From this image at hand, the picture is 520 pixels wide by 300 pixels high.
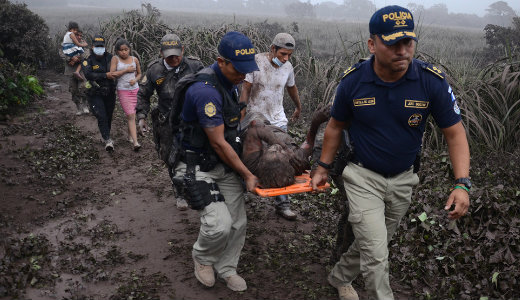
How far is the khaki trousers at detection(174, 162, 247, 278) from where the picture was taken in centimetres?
345

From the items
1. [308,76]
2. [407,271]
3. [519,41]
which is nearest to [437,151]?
[407,271]

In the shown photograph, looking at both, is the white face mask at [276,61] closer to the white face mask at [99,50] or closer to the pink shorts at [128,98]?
the pink shorts at [128,98]

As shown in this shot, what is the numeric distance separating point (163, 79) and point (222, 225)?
2.38 meters

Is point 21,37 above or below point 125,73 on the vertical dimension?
below

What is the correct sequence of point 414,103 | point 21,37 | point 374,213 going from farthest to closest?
point 21,37
point 374,213
point 414,103

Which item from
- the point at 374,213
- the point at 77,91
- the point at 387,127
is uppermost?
the point at 387,127

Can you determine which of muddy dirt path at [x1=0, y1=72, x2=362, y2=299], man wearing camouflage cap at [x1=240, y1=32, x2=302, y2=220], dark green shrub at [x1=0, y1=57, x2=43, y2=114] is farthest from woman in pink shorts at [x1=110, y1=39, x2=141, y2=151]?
dark green shrub at [x1=0, y1=57, x2=43, y2=114]

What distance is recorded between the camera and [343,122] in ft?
10.5

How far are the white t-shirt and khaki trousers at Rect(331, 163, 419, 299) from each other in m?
2.02

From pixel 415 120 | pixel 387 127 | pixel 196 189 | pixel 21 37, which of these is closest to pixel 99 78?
pixel 196 189

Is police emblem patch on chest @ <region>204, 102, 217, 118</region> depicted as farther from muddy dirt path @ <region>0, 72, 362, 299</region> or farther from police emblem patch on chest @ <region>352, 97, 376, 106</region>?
muddy dirt path @ <region>0, 72, 362, 299</region>

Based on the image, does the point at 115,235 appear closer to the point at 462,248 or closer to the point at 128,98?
the point at 128,98

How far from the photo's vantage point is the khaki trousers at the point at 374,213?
289 cm

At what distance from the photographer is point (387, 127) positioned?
2891mm
